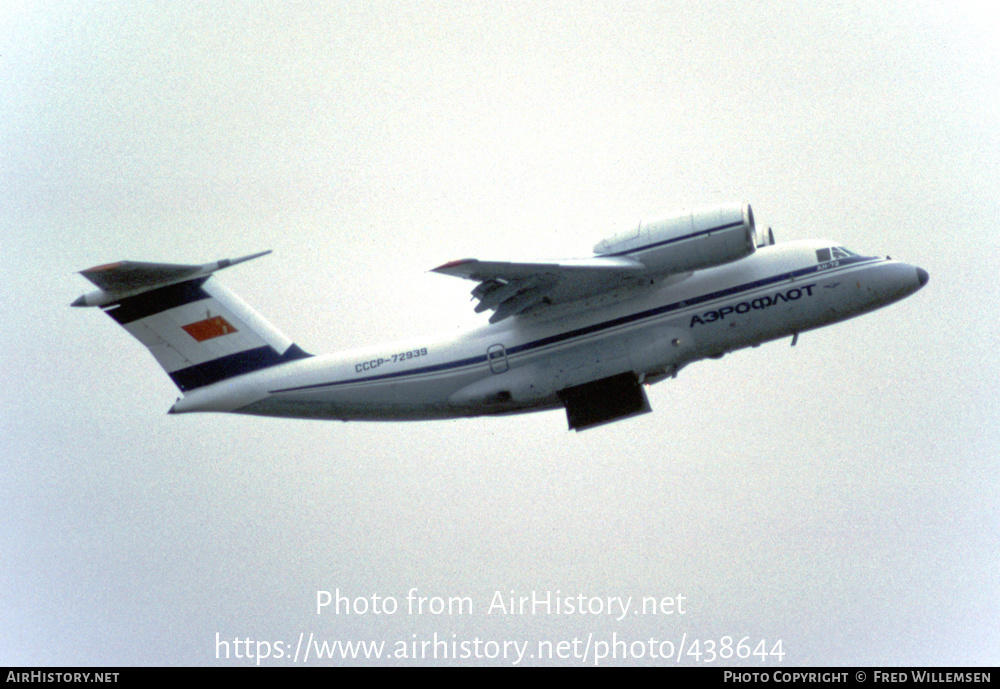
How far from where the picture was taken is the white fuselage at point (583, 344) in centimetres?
1520

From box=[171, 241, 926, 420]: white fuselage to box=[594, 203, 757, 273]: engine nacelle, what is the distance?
578mm

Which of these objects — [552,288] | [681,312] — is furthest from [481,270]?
[681,312]

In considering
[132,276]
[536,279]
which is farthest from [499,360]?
[132,276]

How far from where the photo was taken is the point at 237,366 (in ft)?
54.0

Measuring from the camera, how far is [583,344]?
15508mm

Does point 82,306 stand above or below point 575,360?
Result: above

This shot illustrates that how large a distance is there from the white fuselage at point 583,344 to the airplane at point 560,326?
0.05ft

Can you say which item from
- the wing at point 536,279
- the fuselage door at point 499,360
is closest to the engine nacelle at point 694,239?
the wing at point 536,279

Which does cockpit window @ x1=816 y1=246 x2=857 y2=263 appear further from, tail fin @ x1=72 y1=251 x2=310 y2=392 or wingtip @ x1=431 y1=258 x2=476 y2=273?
tail fin @ x1=72 y1=251 x2=310 y2=392

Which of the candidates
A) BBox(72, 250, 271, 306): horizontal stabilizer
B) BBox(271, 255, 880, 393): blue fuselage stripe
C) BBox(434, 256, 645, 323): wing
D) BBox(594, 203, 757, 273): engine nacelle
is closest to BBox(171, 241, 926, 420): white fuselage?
BBox(271, 255, 880, 393): blue fuselage stripe

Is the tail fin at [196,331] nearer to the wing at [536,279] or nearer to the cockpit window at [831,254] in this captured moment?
the wing at [536,279]

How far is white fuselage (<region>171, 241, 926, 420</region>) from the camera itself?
1520 centimetres
